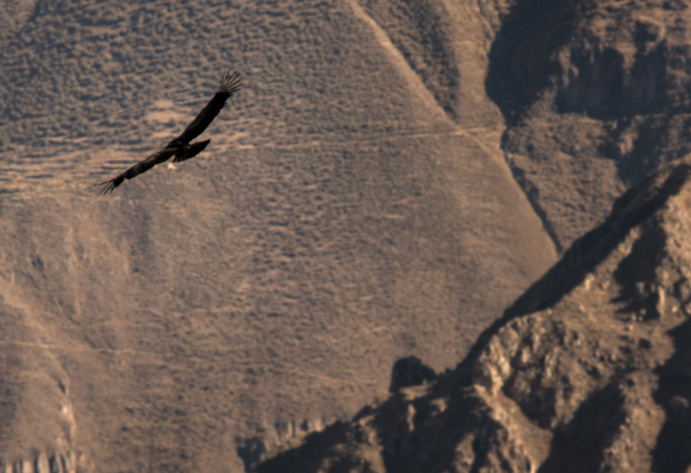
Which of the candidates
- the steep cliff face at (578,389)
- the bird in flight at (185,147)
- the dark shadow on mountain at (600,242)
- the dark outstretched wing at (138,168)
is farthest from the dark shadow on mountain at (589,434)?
the dark outstretched wing at (138,168)

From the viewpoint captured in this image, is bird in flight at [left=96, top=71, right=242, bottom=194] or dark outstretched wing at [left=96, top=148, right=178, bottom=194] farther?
bird in flight at [left=96, top=71, right=242, bottom=194]

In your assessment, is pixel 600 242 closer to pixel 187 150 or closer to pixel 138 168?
pixel 187 150

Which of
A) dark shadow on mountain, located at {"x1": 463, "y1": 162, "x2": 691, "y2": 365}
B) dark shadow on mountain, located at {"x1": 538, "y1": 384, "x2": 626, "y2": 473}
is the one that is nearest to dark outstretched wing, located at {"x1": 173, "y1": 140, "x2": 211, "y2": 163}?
dark shadow on mountain, located at {"x1": 538, "y1": 384, "x2": 626, "y2": 473}

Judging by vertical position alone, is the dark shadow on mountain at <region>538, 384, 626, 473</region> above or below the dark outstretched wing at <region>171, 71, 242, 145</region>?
below

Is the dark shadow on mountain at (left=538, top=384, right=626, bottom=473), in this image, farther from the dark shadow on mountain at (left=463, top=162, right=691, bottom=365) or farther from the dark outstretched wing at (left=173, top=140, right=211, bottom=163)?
the dark outstretched wing at (left=173, top=140, right=211, bottom=163)

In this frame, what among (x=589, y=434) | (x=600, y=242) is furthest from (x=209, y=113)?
(x=600, y=242)

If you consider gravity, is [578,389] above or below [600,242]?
below

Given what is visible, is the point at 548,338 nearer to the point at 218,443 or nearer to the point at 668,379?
the point at 668,379

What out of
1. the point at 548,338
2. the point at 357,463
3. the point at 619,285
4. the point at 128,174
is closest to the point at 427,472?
the point at 357,463
